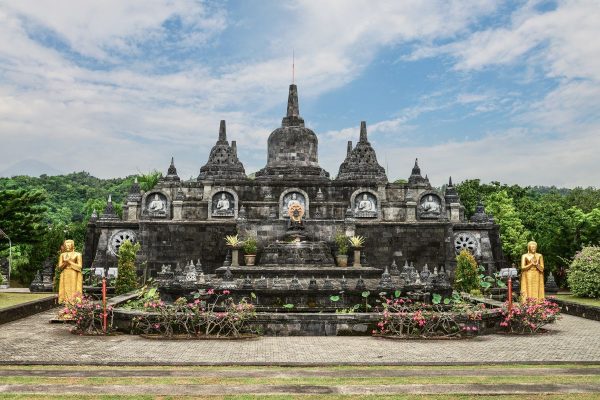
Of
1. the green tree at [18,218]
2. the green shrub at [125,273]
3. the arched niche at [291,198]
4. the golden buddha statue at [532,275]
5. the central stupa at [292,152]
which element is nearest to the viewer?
the golden buddha statue at [532,275]

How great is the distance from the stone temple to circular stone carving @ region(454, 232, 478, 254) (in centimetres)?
6

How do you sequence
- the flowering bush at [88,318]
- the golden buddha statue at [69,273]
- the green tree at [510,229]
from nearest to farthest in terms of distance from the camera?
the flowering bush at [88,318] < the golden buddha statue at [69,273] < the green tree at [510,229]

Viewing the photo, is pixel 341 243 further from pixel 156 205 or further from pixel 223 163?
pixel 223 163

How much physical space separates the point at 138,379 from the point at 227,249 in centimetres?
2294

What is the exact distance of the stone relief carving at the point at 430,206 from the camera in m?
36.1

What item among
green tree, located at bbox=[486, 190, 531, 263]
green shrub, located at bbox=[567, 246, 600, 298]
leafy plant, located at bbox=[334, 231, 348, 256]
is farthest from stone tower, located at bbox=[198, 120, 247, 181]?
green shrub, located at bbox=[567, 246, 600, 298]

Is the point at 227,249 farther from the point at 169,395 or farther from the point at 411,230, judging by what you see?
the point at 169,395

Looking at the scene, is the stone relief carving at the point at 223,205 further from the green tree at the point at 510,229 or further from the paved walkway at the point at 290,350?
the green tree at the point at 510,229

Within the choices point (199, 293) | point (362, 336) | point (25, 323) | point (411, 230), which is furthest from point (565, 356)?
point (411, 230)

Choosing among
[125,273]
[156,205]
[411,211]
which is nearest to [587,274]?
[411,211]

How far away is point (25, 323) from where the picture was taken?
749 inches

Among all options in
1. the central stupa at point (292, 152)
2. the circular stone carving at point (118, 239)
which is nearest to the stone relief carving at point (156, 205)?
the circular stone carving at point (118, 239)

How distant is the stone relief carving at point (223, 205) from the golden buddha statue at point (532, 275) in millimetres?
19617

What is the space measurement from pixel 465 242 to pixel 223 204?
48.8ft
